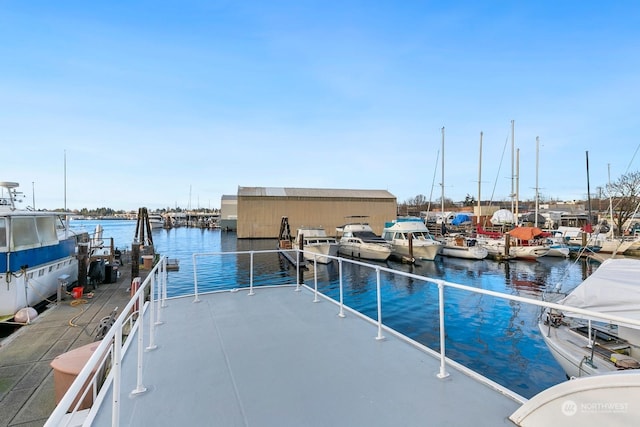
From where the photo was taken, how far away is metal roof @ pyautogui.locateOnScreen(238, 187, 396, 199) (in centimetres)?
4796

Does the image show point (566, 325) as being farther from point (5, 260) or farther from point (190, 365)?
point (5, 260)

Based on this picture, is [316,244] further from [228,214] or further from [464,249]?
[228,214]

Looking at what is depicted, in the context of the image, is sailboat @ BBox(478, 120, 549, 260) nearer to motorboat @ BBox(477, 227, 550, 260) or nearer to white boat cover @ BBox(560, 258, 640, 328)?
motorboat @ BBox(477, 227, 550, 260)

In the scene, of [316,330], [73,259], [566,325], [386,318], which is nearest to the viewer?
[316,330]

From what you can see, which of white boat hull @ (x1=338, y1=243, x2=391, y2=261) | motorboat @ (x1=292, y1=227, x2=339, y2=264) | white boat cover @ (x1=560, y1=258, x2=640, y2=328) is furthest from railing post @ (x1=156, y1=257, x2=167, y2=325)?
white boat hull @ (x1=338, y1=243, x2=391, y2=261)

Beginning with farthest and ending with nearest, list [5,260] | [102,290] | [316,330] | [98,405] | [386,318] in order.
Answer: [102,290], [386,318], [5,260], [316,330], [98,405]

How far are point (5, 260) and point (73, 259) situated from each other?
14.9 ft

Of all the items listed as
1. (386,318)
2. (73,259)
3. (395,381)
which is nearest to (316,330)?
(395,381)

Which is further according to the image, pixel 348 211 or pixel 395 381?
pixel 348 211

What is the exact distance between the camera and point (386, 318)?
35.1 ft

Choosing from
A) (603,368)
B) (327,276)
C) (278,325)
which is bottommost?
(327,276)

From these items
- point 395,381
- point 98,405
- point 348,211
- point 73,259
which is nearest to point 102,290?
point 73,259

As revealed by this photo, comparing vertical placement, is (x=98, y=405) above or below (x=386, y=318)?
above

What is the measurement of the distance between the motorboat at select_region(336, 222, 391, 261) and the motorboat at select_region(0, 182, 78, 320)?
1774 cm
